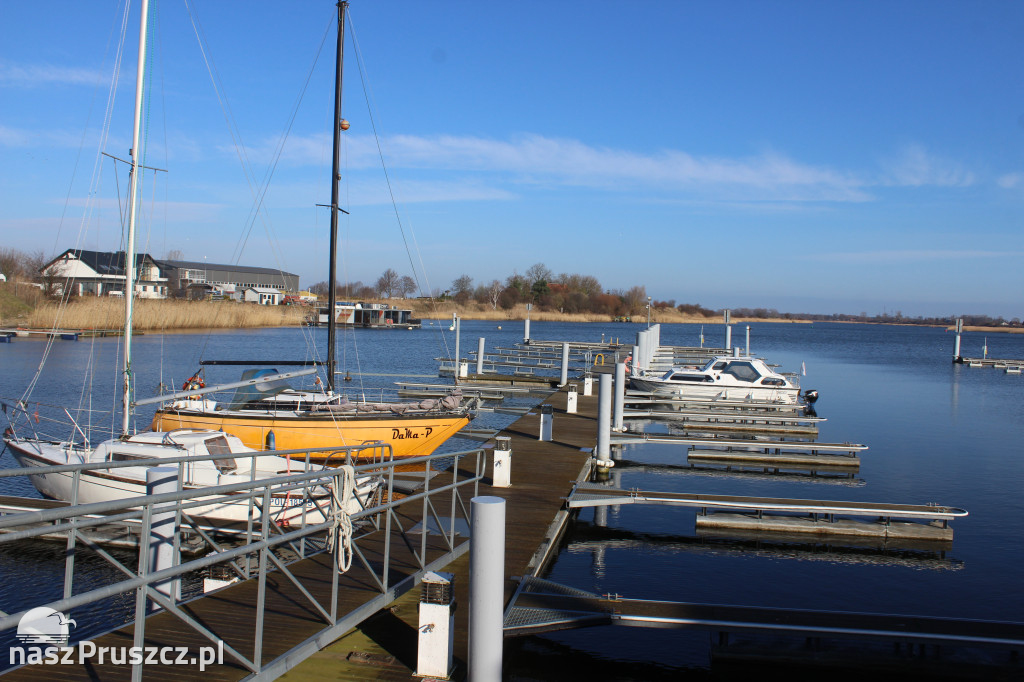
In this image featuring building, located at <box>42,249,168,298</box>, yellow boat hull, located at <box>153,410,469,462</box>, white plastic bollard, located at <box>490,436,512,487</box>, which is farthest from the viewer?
building, located at <box>42,249,168,298</box>

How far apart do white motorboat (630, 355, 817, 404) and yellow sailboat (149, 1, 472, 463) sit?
1245cm

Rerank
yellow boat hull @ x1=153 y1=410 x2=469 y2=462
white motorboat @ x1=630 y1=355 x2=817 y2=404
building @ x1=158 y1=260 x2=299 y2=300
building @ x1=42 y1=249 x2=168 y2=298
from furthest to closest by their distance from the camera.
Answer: building @ x1=158 y1=260 x2=299 y2=300 < building @ x1=42 y1=249 x2=168 y2=298 < white motorboat @ x1=630 y1=355 x2=817 y2=404 < yellow boat hull @ x1=153 y1=410 x2=469 y2=462

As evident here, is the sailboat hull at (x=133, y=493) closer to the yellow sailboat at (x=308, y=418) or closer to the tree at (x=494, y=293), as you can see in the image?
the yellow sailboat at (x=308, y=418)

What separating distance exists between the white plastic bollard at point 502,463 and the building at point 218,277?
3856 inches

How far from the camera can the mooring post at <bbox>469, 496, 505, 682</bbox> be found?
5148 mm

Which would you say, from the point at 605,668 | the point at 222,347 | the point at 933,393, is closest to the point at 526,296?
the point at 222,347

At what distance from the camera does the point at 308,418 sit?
651 inches

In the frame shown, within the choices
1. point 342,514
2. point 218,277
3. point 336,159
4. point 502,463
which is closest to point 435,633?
point 342,514

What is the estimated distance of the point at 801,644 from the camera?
784 centimetres

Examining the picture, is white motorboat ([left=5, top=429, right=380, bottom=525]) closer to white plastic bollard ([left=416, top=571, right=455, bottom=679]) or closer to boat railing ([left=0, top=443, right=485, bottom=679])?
boat railing ([left=0, top=443, right=485, bottom=679])

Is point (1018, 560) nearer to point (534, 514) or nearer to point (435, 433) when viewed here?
point (534, 514)

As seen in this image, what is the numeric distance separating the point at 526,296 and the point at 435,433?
122805 millimetres

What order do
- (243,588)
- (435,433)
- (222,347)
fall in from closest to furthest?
(243,588)
(435,433)
(222,347)

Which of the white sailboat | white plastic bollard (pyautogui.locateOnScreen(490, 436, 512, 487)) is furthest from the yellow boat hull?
white plastic bollard (pyautogui.locateOnScreen(490, 436, 512, 487))
